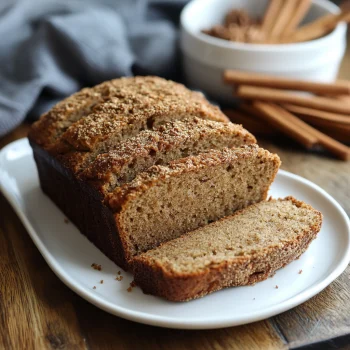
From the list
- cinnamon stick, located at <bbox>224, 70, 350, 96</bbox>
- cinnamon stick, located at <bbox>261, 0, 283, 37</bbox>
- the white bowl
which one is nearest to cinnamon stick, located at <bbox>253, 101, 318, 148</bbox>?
cinnamon stick, located at <bbox>224, 70, 350, 96</bbox>

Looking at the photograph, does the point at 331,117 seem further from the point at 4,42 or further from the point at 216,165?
the point at 4,42

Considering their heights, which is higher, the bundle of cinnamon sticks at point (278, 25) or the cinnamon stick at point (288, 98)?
the bundle of cinnamon sticks at point (278, 25)

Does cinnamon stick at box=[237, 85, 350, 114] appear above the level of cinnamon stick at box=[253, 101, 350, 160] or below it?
above

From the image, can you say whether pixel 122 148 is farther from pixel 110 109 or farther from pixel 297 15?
pixel 297 15

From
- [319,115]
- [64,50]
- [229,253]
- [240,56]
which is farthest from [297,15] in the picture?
[229,253]

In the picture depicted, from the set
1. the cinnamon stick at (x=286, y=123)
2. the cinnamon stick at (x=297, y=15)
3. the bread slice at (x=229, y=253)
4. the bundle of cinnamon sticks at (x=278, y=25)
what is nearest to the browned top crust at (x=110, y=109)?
the bread slice at (x=229, y=253)

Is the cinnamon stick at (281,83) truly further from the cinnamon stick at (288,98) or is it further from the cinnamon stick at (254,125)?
the cinnamon stick at (254,125)

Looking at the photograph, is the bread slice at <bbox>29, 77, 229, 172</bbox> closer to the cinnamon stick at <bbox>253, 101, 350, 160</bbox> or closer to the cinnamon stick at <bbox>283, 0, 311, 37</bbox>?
the cinnamon stick at <bbox>253, 101, 350, 160</bbox>
